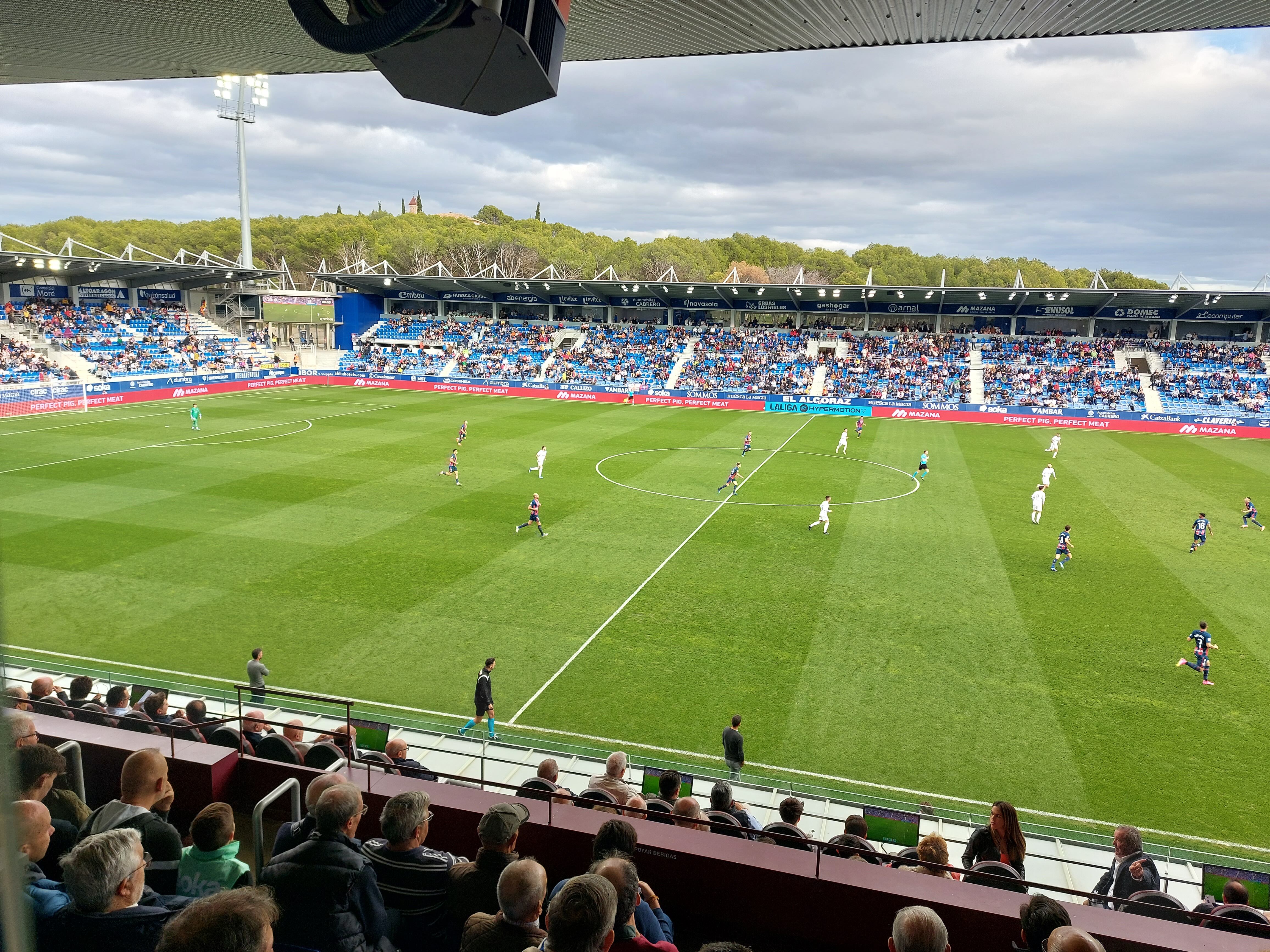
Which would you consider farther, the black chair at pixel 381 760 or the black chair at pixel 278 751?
the black chair at pixel 278 751

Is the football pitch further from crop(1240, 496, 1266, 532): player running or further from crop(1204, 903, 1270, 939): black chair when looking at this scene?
crop(1204, 903, 1270, 939): black chair

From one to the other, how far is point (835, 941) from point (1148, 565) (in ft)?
63.9

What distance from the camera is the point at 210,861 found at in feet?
13.8

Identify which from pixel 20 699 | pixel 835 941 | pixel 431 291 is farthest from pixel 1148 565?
pixel 431 291

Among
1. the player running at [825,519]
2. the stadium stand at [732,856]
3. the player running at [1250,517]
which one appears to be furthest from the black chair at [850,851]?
the player running at [1250,517]

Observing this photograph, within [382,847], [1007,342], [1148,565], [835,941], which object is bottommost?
[1148,565]

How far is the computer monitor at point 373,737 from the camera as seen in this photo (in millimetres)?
9086

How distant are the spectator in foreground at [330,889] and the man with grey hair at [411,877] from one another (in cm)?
29

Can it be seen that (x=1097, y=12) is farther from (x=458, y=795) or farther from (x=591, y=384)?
(x=591, y=384)

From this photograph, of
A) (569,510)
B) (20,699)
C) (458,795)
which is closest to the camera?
(458,795)

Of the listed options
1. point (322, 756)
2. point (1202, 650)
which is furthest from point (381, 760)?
point (1202, 650)

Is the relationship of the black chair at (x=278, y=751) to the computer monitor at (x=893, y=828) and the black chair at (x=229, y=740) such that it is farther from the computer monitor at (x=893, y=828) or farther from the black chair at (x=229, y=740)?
the computer monitor at (x=893, y=828)

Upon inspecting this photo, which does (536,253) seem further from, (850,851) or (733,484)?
(850,851)

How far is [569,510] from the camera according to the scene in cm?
2433
